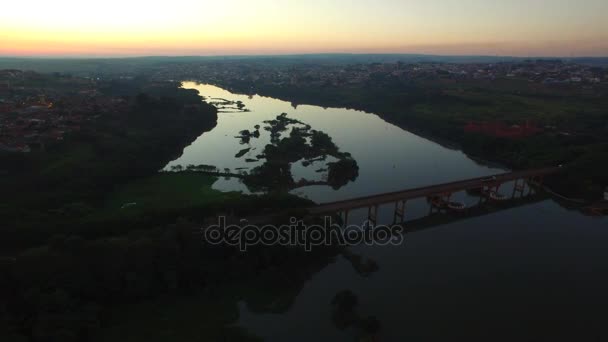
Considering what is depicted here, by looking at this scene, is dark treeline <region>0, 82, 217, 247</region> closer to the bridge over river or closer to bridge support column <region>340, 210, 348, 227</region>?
the bridge over river

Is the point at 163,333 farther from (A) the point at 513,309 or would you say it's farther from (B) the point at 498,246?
(B) the point at 498,246

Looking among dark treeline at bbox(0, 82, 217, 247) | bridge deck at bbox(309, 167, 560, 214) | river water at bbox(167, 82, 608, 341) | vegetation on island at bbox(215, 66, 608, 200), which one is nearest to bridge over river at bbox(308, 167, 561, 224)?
bridge deck at bbox(309, 167, 560, 214)

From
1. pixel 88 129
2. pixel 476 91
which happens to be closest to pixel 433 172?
pixel 88 129

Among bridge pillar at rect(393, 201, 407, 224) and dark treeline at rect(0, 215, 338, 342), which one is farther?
bridge pillar at rect(393, 201, 407, 224)

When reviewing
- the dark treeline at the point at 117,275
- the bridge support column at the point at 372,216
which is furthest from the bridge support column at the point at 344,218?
the dark treeline at the point at 117,275

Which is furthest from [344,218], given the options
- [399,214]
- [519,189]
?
[519,189]

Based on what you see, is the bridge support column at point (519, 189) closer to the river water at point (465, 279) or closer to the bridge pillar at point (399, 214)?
the river water at point (465, 279)

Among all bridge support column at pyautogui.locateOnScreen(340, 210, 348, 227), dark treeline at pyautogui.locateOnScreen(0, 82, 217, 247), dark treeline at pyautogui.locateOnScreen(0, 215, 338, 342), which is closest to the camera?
dark treeline at pyautogui.locateOnScreen(0, 215, 338, 342)

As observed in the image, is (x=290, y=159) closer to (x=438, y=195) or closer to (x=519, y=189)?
(x=438, y=195)
